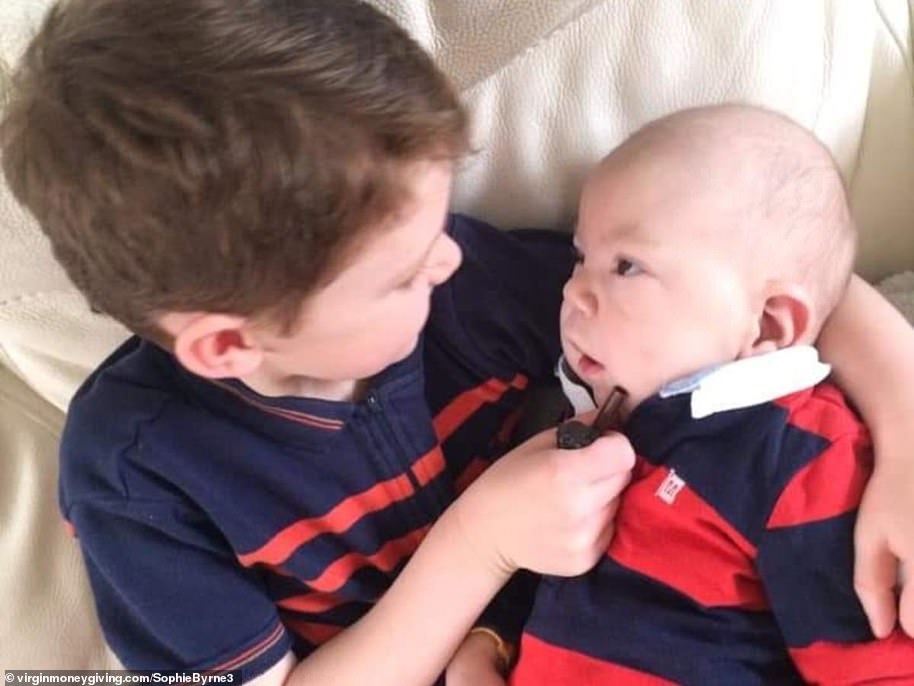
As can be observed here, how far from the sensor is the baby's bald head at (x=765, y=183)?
3.10 ft

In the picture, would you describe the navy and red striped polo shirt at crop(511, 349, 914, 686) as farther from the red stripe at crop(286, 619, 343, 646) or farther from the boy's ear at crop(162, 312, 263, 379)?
the boy's ear at crop(162, 312, 263, 379)

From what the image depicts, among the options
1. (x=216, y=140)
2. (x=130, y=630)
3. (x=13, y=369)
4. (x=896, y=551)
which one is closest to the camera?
(x=216, y=140)

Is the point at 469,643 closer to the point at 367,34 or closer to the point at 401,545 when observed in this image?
the point at 401,545

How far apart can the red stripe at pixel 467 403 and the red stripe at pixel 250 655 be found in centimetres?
22

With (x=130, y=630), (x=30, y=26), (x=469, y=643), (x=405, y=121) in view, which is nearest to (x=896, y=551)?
(x=469, y=643)

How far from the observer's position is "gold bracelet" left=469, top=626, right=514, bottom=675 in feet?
3.43

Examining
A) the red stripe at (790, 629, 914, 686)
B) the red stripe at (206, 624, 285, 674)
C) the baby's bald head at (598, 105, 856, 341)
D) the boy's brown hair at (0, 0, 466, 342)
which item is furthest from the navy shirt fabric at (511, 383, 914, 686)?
the boy's brown hair at (0, 0, 466, 342)

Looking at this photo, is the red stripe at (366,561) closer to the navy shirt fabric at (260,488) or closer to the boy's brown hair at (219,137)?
the navy shirt fabric at (260,488)

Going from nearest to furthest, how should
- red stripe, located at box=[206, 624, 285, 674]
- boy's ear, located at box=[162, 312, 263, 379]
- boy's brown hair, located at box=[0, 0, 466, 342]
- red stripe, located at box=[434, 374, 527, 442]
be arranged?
boy's brown hair, located at box=[0, 0, 466, 342]
boy's ear, located at box=[162, 312, 263, 379]
red stripe, located at box=[206, 624, 285, 674]
red stripe, located at box=[434, 374, 527, 442]

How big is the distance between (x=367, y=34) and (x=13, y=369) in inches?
23.7

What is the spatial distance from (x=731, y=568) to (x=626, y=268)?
0.78 feet

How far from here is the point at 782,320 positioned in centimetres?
97

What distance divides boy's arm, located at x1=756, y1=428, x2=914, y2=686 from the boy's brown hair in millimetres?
362

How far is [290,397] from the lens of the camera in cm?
98
